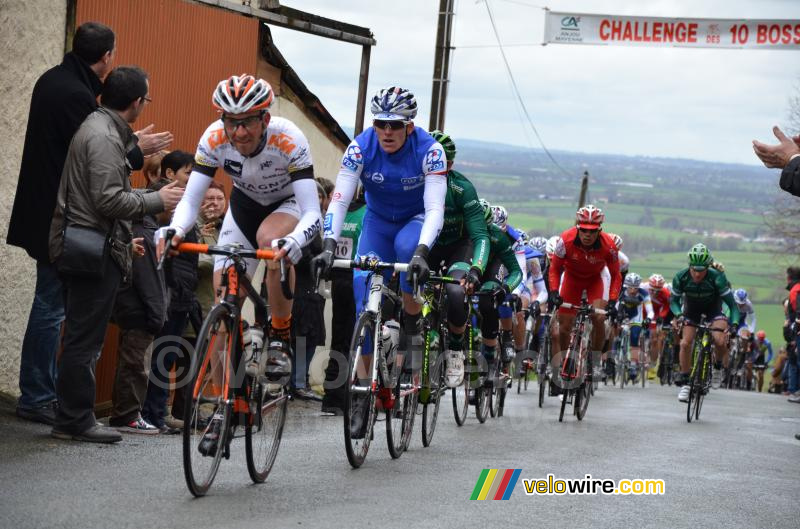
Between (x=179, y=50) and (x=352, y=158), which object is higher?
(x=179, y=50)

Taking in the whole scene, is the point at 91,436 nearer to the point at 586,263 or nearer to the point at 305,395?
the point at 305,395

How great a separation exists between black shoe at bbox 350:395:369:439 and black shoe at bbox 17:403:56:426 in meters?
2.18

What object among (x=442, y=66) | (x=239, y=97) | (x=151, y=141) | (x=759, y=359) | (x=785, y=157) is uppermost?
(x=442, y=66)

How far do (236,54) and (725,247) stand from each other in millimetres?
167265

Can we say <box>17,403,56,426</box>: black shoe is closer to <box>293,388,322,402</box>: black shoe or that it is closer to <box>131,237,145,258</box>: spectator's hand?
<box>131,237,145,258</box>: spectator's hand

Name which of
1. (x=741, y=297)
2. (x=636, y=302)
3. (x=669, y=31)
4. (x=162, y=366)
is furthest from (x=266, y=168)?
(x=741, y=297)

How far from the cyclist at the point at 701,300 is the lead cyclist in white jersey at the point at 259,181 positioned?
10.0m

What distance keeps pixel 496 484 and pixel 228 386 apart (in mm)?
2293

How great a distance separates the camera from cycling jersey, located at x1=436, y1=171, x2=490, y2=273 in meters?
10.4

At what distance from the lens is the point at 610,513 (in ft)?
24.3

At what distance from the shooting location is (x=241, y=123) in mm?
7355

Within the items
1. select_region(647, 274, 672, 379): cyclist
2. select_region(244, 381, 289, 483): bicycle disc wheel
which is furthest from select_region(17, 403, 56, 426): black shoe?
select_region(647, 274, 672, 379): cyclist

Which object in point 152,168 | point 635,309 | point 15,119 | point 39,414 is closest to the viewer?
point 39,414

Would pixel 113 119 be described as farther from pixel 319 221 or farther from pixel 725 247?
pixel 725 247
